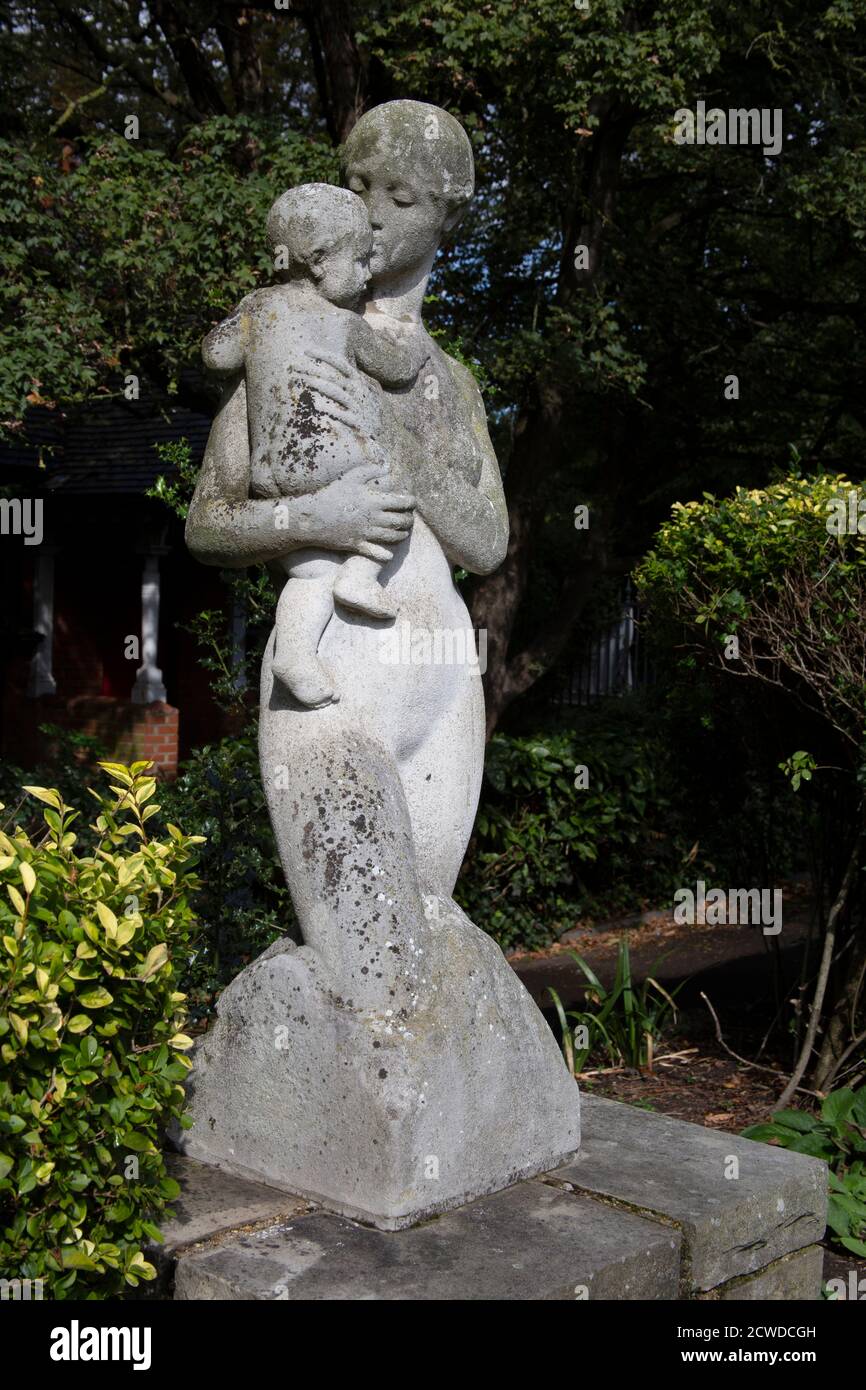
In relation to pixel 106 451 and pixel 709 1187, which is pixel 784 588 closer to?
pixel 709 1187

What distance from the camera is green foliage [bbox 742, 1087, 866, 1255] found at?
430cm

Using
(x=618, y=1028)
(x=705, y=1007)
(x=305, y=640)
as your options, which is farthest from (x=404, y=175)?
(x=705, y=1007)

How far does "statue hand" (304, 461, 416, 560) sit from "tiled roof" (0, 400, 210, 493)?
34.1 feet

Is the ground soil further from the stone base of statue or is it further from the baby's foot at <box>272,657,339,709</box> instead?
the baby's foot at <box>272,657,339,709</box>

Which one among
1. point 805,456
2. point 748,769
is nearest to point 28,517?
point 805,456

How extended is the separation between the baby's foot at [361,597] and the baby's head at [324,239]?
65 centimetres

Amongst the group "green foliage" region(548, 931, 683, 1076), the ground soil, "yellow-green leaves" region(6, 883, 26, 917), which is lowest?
the ground soil

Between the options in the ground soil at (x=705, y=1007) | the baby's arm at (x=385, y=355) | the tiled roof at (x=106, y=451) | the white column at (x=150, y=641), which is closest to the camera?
the baby's arm at (x=385, y=355)

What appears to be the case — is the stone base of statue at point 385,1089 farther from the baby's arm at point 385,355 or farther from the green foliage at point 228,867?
the green foliage at point 228,867

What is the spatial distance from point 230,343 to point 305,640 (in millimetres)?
718

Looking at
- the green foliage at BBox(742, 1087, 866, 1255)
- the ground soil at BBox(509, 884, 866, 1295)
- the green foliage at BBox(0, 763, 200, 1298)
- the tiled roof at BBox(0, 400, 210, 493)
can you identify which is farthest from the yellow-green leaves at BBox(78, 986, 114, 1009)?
the tiled roof at BBox(0, 400, 210, 493)

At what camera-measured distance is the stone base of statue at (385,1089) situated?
9.15ft

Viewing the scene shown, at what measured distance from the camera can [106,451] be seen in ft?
48.4

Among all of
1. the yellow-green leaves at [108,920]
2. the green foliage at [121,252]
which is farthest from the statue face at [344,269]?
the green foliage at [121,252]
